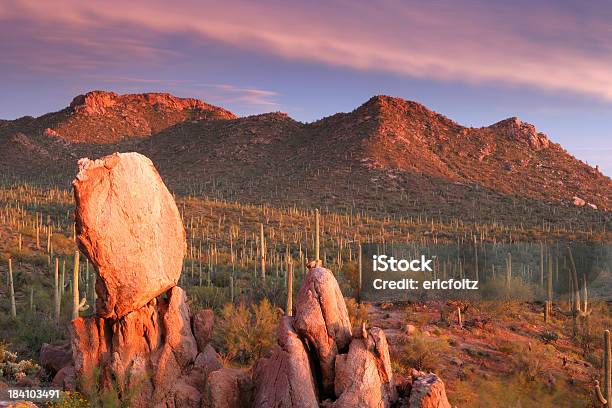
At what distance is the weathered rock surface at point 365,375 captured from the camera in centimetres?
1073

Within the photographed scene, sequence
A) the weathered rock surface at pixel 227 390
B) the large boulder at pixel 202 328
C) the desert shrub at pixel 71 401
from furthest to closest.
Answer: the large boulder at pixel 202 328 → the weathered rock surface at pixel 227 390 → the desert shrub at pixel 71 401

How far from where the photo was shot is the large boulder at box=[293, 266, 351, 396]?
11445 mm

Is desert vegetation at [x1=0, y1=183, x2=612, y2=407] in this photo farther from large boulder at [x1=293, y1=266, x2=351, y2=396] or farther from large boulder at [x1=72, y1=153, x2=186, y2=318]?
large boulder at [x1=293, y1=266, x2=351, y2=396]

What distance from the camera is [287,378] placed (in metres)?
10.8

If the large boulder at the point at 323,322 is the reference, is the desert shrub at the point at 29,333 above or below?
below

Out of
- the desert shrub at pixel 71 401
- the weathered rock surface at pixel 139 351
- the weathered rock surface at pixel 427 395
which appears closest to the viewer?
the weathered rock surface at pixel 427 395

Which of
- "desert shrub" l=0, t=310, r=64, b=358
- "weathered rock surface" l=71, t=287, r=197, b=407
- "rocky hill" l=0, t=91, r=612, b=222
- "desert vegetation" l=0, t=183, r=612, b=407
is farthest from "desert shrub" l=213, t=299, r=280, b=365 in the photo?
"rocky hill" l=0, t=91, r=612, b=222

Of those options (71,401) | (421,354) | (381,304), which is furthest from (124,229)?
(381,304)

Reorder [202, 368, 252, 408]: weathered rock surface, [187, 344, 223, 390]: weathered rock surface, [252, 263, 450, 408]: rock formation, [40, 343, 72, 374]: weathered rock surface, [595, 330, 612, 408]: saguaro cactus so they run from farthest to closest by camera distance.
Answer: [595, 330, 612, 408]: saguaro cactus, [40, 343, 72, 374]: weathered rock surface, [187, 344, 223, 390]: weathered rock surface, [202, 368, 252, 408]: weathered rock surface, [252, 263, 450, 408]: rock formation

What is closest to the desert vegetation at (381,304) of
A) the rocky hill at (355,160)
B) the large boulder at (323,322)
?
the large boulder at (323,322)

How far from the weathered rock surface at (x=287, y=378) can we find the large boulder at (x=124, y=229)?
3.09 metres

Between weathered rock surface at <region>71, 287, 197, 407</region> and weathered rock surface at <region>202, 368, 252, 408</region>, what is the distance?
2.62 feet

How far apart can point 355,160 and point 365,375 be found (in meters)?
70.4

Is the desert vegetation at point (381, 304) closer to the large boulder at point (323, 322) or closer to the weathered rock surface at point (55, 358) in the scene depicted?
the weathered rock surface at point (55, 358)
